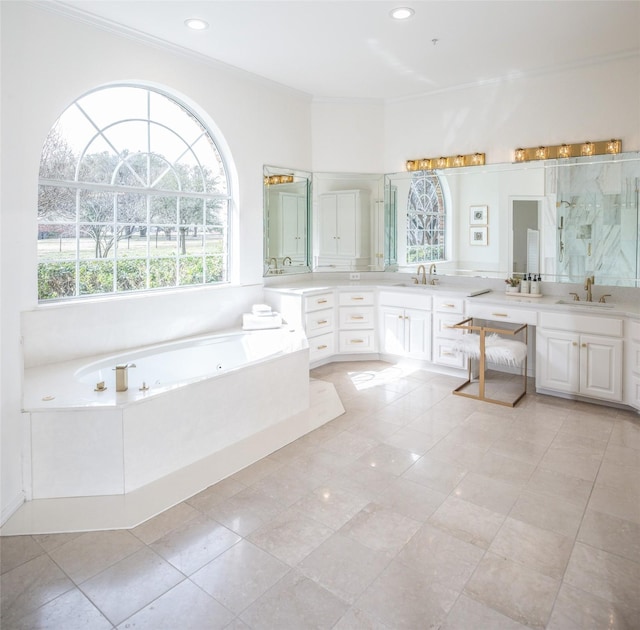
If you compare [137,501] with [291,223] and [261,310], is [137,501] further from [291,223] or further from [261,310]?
[291,223]

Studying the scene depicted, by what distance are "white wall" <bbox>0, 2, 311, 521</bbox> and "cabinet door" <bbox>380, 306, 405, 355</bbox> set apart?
1.34 metres

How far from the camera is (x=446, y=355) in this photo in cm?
470

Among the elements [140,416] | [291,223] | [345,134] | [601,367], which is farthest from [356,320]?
[140,416]

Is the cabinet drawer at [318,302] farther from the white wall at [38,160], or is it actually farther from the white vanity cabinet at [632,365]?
the white vanity cabinet at [632,365]

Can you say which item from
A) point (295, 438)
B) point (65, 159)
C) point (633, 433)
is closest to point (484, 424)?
point (633, 433)

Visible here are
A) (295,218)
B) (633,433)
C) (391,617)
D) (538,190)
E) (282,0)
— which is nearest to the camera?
(391,617)

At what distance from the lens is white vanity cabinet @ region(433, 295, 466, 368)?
4598 mm

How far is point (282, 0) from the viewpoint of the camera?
3.16 m

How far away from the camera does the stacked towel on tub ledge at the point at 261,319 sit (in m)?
4.46

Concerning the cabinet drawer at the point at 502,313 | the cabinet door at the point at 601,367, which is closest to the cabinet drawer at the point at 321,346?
the cabinet drawer at the point at 502,313

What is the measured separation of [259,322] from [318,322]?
0.69m

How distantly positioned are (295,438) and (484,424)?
1.37 metres

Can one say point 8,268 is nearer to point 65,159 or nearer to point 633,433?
point 65,159

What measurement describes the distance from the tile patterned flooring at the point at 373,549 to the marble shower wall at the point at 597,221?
5.53 feet
